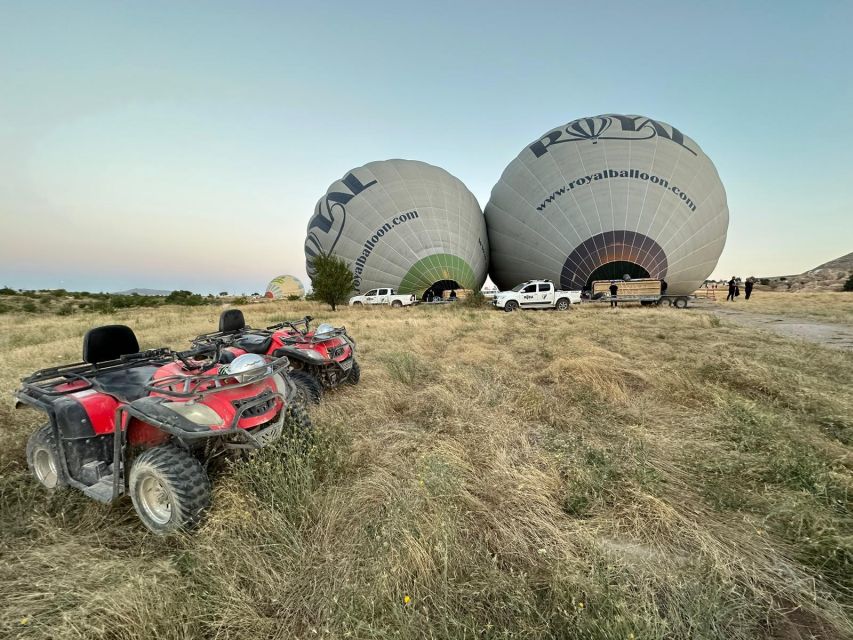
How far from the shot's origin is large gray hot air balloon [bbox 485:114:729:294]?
22.8 metres

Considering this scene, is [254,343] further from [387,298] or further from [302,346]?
[387,298]

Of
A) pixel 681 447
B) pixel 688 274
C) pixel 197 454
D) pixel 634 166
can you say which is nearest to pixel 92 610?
pixel 197 454

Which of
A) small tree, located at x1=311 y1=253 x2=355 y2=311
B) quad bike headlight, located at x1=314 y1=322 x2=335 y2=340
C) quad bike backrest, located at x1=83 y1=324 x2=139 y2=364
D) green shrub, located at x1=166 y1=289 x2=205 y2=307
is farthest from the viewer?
green shrub, located at x1=166 y1=289 x2=205 y2=307

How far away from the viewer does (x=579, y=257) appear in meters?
23.9

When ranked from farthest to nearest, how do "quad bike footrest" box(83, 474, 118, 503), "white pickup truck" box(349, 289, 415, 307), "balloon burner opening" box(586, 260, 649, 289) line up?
"white pickup truck" box(349, 289, 415, 307) → "balloon burner opening" box(586, 260, 649, 289) → "quad bike footrest" box(83, 474, 118, 503)

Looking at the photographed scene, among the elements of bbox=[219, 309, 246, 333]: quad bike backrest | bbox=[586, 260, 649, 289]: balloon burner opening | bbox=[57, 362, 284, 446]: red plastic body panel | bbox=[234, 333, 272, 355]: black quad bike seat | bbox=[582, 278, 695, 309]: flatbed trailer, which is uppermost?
bbox=[586, 260, 649, 289]: balloon burner opening

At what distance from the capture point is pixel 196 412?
269 centimetres

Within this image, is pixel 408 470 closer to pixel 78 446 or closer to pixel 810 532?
pixel 78 446

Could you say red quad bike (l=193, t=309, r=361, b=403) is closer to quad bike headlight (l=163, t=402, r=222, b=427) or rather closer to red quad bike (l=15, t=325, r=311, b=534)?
red quad bike (l=15, t=325, r=311, b=534)

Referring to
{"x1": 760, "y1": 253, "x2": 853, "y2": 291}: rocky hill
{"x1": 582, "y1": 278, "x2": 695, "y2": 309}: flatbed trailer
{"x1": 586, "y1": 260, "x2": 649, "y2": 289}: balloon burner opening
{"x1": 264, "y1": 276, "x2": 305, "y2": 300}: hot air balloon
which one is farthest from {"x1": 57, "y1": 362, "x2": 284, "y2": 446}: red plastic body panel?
{"x1": 264, "y1": 276, "x2": 305, "y2": 300}: hot air balloon

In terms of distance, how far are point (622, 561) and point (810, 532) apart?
140 centimetres

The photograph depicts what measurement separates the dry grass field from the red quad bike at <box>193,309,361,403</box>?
846mm

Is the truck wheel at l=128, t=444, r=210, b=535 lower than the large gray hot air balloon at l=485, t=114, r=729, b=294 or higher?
lower

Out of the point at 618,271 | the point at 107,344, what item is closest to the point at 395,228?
the point at 618,271
